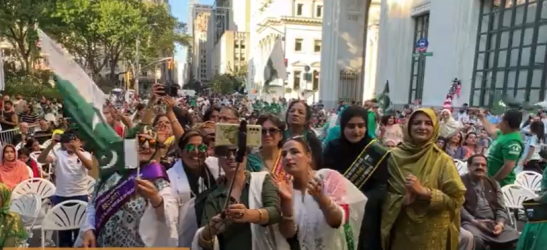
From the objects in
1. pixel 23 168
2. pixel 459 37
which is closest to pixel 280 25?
pixel 459 37

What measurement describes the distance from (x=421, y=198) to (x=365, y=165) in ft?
1.42

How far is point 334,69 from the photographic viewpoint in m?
27.6

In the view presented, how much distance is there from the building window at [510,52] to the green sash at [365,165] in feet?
39.1

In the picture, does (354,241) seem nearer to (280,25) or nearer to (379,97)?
(379,97)

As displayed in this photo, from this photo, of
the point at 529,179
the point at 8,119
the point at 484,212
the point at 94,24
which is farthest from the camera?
the point at 94,24

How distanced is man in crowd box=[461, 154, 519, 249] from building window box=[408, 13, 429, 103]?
14058 millimetres

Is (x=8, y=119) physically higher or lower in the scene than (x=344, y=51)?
lower

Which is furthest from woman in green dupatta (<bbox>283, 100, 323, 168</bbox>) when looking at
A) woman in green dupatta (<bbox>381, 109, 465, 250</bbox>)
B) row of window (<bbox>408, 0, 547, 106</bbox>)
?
row of window (<bbox>408, 0, 547, 106</bbox>)

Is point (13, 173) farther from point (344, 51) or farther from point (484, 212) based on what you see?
point (344, 51)

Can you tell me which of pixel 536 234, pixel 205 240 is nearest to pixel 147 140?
pixel 205 240

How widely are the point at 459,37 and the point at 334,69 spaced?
13.1 metres

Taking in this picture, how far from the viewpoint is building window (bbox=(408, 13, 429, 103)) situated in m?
17.6

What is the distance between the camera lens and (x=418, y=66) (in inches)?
707

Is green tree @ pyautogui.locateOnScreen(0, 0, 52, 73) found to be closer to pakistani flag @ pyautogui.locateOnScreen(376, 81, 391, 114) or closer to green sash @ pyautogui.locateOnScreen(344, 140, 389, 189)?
pakistani flag @ pyautogui.locateOnScreen(376, 81, 391, 114)
